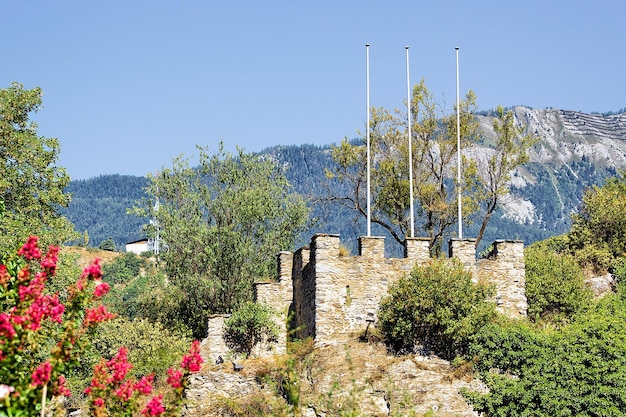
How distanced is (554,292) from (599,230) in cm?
1190

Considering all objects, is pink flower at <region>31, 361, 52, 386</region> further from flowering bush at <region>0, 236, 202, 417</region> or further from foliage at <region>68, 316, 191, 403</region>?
foliage at <region>68, 316, 191, 403</region>

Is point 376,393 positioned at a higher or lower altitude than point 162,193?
lower

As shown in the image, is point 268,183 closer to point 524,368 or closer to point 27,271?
point 524,368

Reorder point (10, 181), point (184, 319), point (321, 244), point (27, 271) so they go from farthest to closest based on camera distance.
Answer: point (184, 319), point (10, 181), point (321, 244), point (27, 271)

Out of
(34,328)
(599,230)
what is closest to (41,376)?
(34,328)

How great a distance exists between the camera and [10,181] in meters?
36.5

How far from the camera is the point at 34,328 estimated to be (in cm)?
1105

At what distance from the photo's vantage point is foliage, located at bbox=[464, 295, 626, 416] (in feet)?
79.0

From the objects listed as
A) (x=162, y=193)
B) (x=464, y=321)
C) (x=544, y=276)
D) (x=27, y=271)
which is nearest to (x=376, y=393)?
(x=464, y=321)

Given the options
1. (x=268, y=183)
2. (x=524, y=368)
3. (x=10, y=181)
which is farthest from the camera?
(x=268, y=183)

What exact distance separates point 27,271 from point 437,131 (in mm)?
33079

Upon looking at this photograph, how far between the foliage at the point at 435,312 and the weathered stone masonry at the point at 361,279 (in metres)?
1.18

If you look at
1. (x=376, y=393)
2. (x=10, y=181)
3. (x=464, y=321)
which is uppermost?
(x=10, y=181)

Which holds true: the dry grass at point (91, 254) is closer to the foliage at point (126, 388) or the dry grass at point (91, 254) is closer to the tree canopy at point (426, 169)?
the tree canopy at point (426, 169)
